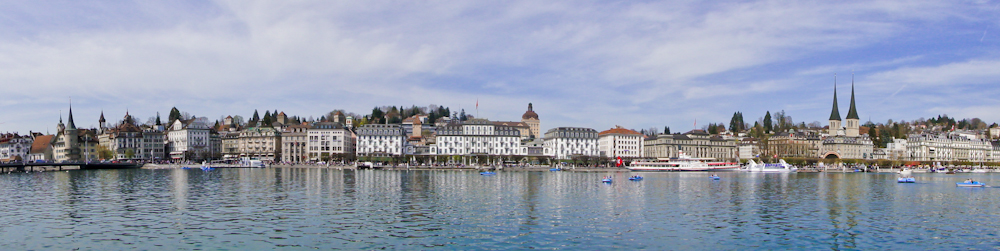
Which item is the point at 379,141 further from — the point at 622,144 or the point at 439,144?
the point at 622,144

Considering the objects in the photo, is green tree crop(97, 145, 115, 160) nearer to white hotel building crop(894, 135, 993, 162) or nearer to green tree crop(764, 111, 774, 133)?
green tree crop(764, 111, 774, 133)

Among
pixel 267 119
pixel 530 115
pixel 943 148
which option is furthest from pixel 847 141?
pixel 267 119

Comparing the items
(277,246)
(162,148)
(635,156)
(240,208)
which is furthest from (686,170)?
(162,148)

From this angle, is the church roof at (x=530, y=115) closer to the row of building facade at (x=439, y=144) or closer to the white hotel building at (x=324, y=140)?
the row of building facade at (x=439, y=144)

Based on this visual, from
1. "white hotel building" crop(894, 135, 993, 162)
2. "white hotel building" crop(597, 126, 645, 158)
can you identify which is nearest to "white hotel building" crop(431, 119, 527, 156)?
"white hotel building" crop(597, 126, 645, 158)

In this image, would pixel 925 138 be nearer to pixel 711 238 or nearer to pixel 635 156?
pixel 635 156

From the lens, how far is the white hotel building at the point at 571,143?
125375 mm

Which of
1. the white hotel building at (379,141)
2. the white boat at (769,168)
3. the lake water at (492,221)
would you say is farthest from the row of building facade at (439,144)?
the lake water at (492,221)

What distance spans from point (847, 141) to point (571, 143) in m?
58.8

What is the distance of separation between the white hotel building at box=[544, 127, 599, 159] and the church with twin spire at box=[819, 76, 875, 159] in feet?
159

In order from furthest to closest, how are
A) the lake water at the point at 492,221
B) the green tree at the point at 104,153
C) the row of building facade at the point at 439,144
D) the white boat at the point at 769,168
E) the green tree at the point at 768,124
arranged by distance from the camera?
the green tree at the point at 768,124 → the green tree at the point at 104,153 → the row of building facade at the point at 439,144 → the white boat at the point at 769,168 → the lake water at the point at 492,221

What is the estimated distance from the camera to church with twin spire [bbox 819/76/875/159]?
467 ft

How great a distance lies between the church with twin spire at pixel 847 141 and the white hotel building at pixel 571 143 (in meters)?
48.3

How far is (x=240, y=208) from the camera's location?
31984 millimetres
